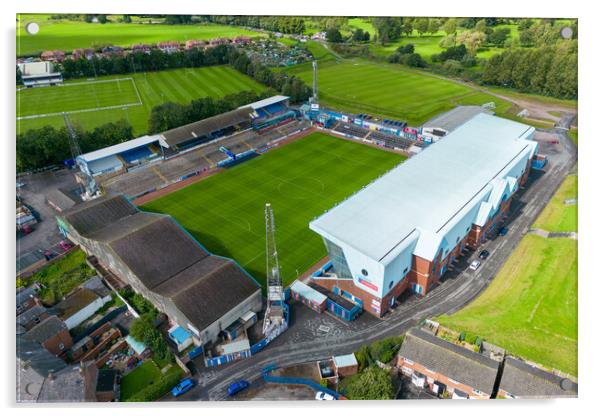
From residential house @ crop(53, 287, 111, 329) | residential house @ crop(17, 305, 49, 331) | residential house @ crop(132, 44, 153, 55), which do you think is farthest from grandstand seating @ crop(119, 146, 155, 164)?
residential house @ crop(132, 44, 153, 55)

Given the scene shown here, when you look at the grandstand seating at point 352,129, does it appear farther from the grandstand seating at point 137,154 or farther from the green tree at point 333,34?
the grandstand seating at point 137,154

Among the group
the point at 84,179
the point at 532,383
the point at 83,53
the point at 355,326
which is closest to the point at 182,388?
the point at 355,326

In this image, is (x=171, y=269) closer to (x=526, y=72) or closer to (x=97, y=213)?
(x=97, y=213)

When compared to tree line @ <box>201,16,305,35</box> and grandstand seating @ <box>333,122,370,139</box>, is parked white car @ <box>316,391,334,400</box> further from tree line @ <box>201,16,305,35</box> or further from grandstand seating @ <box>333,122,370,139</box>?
grandstand seating @ <box>333,122,370,139</box>

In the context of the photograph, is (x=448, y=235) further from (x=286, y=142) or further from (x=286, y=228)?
(x=286, y=142)

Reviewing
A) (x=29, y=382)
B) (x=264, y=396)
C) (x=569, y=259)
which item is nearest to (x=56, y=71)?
(x=29, y=382)

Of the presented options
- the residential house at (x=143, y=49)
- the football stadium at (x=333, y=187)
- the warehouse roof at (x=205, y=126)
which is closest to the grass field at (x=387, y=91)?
the football stadium at (x=333, y=187)
